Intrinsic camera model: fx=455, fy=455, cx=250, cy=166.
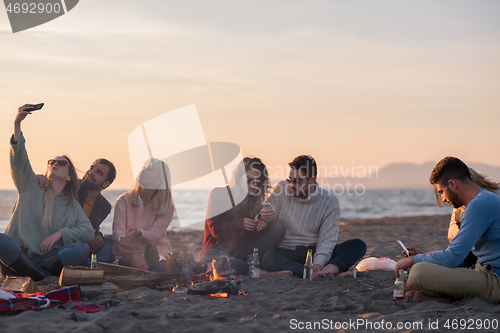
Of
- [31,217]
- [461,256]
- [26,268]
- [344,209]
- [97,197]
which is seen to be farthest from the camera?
[344,209]

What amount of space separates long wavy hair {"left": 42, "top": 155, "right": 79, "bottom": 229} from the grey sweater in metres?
0.05

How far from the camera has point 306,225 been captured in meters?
5.95

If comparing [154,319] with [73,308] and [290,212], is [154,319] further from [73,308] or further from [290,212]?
[290,212]

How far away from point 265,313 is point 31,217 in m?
3.06

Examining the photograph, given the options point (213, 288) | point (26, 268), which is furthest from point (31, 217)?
point (213, 288)

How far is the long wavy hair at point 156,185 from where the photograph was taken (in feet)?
19.0

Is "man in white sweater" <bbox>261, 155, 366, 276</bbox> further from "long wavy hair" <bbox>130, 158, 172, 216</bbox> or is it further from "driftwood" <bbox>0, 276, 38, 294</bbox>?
"driftwood" <bbox>0, 276, 38, 294</bbox>

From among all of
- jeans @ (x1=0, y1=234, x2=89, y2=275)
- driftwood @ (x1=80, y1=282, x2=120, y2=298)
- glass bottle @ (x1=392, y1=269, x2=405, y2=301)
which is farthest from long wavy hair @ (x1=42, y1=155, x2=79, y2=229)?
glass bottle @ (x1=392, y1=269, x2=405, y2=301)

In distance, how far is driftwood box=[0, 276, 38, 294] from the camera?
4238mm

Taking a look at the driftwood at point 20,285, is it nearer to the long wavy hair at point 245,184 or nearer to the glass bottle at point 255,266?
the glass bottle at point 255,266

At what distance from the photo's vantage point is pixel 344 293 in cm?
459

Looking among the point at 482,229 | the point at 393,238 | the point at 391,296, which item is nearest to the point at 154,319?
the point at 391,296

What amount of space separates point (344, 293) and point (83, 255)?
3.04 m

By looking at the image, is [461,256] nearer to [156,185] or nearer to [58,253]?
[156,185]
